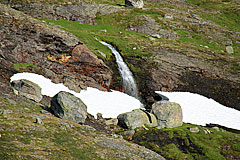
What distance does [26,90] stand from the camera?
34.9m

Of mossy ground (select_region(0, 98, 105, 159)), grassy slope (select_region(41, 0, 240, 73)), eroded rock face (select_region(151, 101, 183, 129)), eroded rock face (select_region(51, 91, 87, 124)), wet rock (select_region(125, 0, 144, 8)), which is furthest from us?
wet rock (select_region(125, 0, 144, 8))

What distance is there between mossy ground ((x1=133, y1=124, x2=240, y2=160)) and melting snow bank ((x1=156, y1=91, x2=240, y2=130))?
313 inches

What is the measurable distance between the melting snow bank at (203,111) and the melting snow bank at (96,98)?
12.0m

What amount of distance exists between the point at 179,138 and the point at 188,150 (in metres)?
3.67

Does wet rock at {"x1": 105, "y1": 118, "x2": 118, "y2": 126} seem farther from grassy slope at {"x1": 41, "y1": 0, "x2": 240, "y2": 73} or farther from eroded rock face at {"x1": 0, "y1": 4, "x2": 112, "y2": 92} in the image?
grassy slope at {"x1": 41, "y1": 0, "x2": 240, "y2": 73}

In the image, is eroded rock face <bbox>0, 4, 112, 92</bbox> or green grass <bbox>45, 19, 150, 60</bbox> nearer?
eroded rock face <bbox>0, 4, 112, 92</bbox>

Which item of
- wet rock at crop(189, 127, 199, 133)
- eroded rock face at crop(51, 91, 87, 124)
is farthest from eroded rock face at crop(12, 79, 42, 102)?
wet rock at crop(189, 127, 199, 133)

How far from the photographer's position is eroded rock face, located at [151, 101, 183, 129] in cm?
4047

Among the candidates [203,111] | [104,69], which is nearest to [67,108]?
[104,69]

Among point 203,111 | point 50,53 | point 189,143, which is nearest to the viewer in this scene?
point 189,143

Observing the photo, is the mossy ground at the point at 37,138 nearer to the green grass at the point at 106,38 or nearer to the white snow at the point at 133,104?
the white snow at the point at 133,104

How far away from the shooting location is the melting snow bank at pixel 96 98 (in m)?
40.7

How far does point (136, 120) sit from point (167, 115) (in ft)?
23.6

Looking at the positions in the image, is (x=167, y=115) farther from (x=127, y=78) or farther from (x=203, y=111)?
(x=127, y=78)
